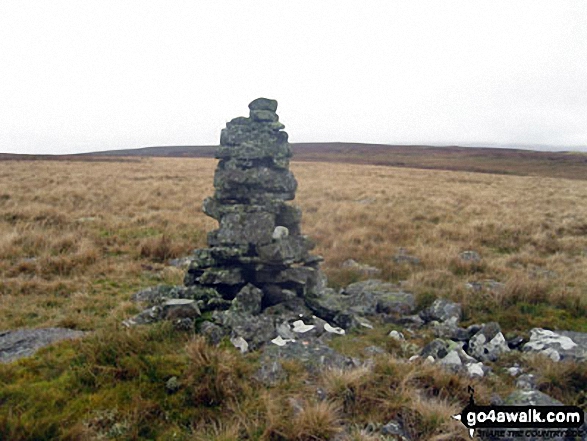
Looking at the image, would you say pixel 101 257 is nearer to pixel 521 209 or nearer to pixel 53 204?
pixel 53 204

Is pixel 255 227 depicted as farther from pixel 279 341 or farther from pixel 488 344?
pixel 488 344

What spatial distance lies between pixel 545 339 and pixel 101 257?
11502mm

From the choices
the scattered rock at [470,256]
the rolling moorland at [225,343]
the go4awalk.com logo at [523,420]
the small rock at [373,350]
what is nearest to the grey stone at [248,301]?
the rolling moorland at [225,343]

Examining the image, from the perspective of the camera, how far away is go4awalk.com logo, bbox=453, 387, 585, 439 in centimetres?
522

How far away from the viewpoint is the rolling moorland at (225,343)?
202 inches

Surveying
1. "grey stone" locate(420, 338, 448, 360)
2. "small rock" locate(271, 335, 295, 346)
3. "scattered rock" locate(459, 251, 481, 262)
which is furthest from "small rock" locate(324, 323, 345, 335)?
"scattered rock" locate(459, 251, 481, 262)

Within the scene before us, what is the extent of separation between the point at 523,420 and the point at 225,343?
4566 millimetres

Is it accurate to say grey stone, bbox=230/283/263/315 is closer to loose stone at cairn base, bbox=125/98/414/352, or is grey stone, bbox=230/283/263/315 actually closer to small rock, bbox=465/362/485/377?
loose stone at cairn base, bbox=125/98/414/352

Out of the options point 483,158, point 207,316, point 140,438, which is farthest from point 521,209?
point 483,158

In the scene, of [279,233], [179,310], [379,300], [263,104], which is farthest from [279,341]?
[263,104]

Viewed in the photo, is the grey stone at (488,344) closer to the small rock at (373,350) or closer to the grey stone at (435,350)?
the grey stone at (435,350)

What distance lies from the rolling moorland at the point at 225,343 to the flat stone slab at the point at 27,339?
0.32 meters

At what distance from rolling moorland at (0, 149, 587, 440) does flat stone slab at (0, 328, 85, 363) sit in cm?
32

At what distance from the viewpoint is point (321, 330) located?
803 cm
